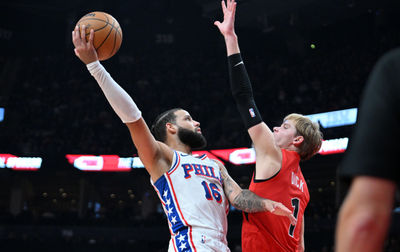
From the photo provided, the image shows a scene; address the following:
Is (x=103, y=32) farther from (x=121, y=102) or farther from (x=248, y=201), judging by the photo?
(x=248, y=201)

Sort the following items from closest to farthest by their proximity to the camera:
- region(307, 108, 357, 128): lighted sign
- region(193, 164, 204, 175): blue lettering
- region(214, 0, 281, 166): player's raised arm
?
region(214, 0, 281, 166): player's raised arm, region(193, 164, 204, 175): blue lettering, region(307, 108, 357, 128): lighted sign

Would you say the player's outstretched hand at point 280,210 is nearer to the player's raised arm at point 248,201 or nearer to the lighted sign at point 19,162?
the player's raised arm at point 248,201

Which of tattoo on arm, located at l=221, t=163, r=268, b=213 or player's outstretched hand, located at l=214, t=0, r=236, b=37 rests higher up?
player's outstretched hand, located at l=214, t=0, r=236, b=37

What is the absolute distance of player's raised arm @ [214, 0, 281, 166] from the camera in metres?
3.35

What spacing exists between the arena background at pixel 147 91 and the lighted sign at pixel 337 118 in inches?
10.5

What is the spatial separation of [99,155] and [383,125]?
1656 cm

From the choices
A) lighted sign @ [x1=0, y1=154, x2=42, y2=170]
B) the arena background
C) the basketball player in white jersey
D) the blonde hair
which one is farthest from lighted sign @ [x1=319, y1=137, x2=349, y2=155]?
the basketball player in white jersey

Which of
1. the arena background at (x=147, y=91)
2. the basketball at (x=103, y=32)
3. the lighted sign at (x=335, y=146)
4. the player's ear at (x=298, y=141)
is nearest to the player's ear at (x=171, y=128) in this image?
the basketball at (x=103, y=32)

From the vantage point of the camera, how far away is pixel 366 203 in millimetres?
1216

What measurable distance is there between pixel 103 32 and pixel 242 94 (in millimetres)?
1092

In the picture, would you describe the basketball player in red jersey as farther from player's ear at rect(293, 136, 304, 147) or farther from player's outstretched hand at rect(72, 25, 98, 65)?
player's outstretched hand at rect(72, 25, 98, 65)

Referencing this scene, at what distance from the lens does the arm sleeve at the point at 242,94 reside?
3387 mm

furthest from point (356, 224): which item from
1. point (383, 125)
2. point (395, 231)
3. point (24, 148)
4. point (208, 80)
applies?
point (208, 80)

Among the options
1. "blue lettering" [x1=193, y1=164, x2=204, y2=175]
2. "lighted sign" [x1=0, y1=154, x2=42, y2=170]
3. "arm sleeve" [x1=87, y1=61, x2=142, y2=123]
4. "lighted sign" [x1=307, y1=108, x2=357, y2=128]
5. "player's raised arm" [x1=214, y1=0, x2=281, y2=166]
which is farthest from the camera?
"lighted sign" [x1=0, y1=154, x2=42, y2=170]
